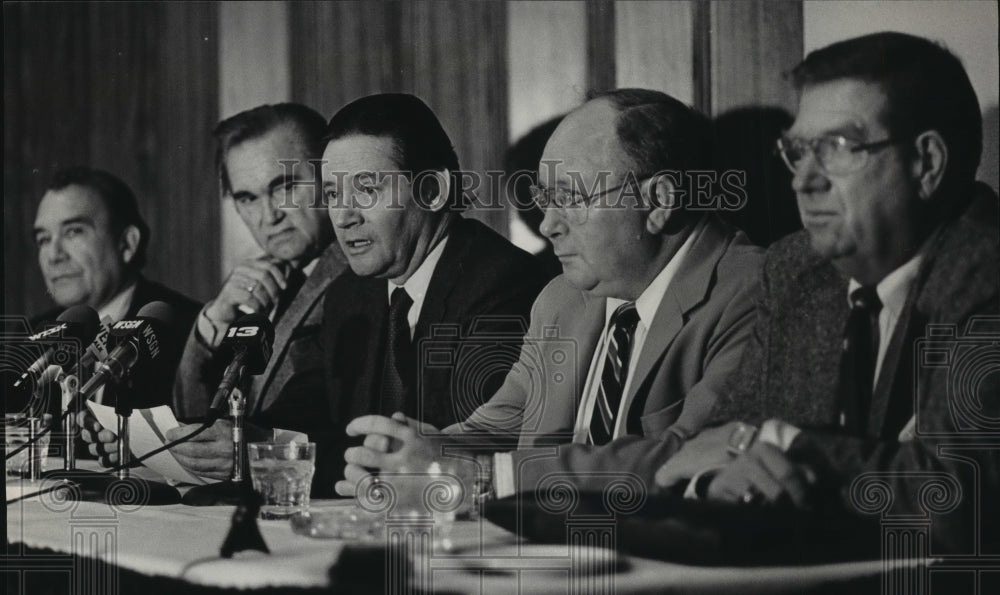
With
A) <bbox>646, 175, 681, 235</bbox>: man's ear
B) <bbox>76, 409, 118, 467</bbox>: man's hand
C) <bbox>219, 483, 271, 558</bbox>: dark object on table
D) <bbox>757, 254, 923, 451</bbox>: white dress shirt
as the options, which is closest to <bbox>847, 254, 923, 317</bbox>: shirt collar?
<bbox>757, 254, 923, 451</bbox>: white dress shirt

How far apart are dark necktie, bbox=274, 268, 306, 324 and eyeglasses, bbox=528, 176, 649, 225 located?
79 centimetres

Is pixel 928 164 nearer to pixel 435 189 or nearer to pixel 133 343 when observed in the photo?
pixel 435 189

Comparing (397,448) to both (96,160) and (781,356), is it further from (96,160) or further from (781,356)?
(96,160)

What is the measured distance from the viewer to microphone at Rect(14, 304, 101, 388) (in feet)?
11.1

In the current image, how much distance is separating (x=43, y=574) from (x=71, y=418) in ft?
1.48

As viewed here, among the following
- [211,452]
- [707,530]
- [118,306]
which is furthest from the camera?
[118,306]

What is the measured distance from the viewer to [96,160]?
361 cm

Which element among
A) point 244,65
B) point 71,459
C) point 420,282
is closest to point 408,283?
point 420,282

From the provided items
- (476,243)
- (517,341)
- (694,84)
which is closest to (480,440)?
(517,341)

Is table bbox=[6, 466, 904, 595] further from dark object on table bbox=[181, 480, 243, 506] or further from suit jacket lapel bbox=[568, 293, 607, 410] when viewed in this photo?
suit jacket lapel bbox=[568, 293, 607, 410]

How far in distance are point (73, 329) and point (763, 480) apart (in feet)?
6.63

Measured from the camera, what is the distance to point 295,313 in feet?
A: 10.9

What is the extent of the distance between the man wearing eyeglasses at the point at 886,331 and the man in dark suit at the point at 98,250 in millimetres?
1676

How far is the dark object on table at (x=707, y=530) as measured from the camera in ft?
6.99
